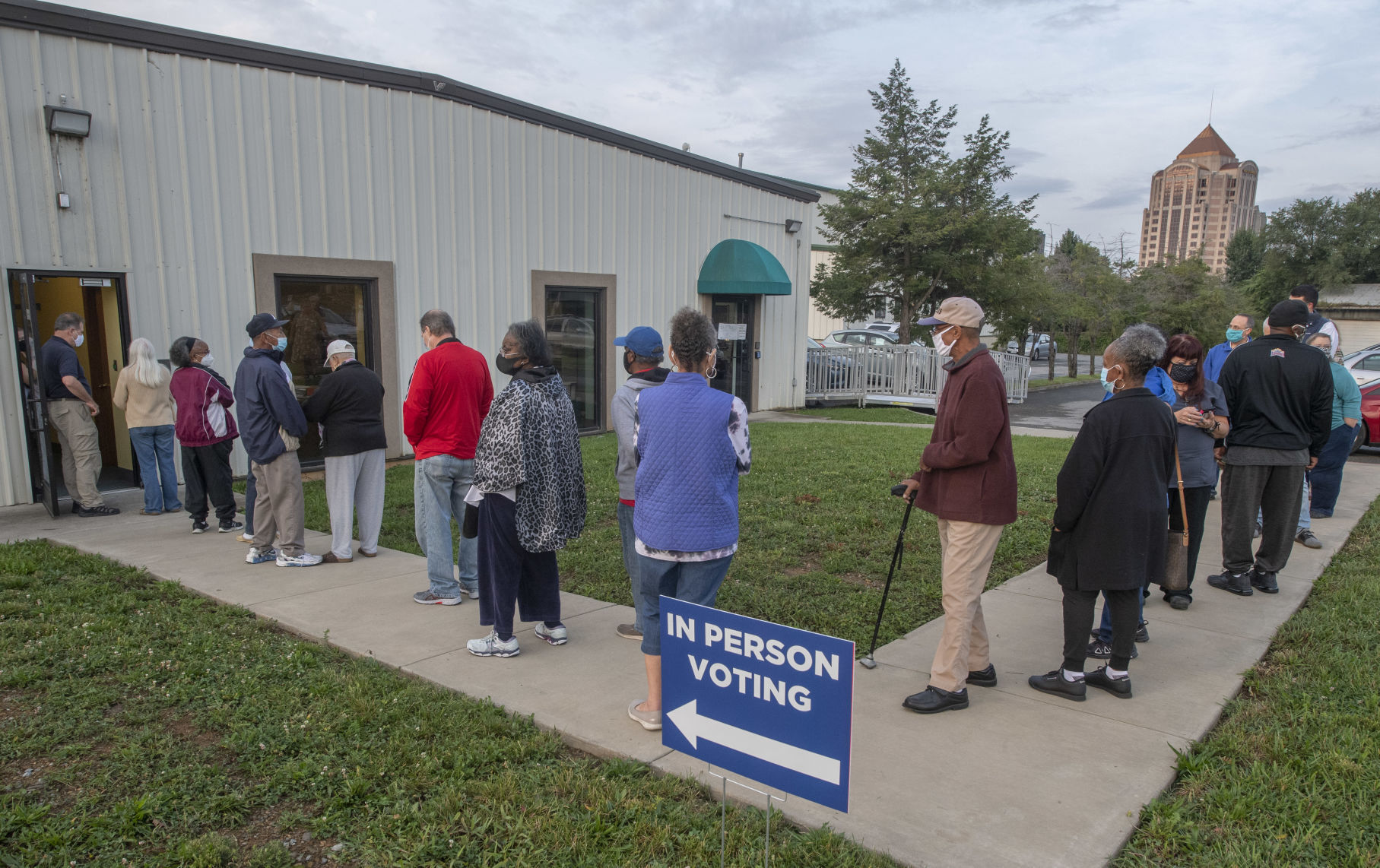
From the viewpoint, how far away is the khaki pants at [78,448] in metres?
7.82

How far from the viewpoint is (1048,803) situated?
3.31 metres

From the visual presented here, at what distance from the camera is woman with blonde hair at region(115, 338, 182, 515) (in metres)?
7.82

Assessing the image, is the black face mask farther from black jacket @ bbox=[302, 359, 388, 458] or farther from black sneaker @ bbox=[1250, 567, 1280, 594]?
black jacket @ bbox=[302, 359, 388, 458]

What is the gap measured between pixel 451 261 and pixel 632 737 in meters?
Answer: 8.57

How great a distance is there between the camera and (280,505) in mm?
6496

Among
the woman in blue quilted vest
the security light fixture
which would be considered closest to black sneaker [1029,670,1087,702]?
the woman in blue quilted vest

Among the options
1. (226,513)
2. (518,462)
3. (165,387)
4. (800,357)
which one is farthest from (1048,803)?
(800,357)

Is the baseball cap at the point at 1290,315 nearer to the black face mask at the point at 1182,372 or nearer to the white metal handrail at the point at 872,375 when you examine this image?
the black face mask at the point at 1182,372

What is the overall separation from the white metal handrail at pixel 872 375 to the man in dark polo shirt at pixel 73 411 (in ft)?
43.3

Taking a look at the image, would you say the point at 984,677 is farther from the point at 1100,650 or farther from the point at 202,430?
the point at 202,430

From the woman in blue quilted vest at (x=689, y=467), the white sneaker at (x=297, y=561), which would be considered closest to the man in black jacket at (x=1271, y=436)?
the woman in blue quilted vest at (x=689, y=467)

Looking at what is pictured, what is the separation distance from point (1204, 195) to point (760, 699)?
212441mm

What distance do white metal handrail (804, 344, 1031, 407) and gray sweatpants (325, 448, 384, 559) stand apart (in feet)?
42.0

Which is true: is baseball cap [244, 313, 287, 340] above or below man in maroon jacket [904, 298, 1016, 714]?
above
